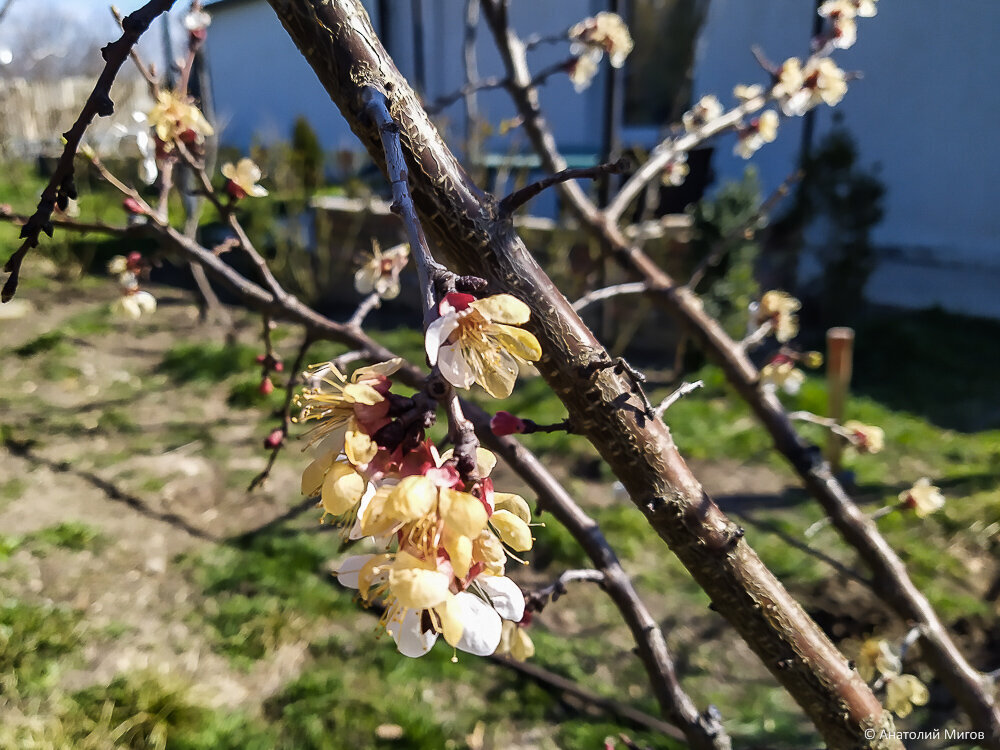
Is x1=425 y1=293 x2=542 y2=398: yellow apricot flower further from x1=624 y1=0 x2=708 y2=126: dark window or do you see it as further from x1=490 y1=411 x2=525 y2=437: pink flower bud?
x1=624 y1=0 x2=708 y2=126: dark window

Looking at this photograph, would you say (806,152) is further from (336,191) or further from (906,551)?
(336,191)

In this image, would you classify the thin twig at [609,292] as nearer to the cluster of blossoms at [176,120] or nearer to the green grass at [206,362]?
the cluster of blossoms at [176,120]

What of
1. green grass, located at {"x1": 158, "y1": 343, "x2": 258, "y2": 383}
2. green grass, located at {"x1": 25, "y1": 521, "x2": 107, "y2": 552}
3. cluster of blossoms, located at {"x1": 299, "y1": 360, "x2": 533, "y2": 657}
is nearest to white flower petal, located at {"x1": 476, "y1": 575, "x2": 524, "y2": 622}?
cluster of blossoms, located at {"x1": 299, "y1": 360, "x2": 533, "y2": 657}

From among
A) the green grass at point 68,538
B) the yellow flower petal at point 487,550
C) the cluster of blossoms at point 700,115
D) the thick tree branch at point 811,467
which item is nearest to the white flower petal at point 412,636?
the yellow flower petal at point 487,550

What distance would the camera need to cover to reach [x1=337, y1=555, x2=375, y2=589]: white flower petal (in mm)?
671

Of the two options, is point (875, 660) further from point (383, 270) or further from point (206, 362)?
point (206, 362)

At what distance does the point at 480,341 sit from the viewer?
2.00ft

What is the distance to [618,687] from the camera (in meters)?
2.65

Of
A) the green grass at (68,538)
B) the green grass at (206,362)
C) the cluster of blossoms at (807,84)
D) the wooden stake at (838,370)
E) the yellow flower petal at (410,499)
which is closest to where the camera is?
the yellow flower petal at (410,499)

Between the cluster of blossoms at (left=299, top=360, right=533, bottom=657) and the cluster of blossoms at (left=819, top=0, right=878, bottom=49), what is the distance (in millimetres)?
2268

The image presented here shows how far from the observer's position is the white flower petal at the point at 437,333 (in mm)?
523

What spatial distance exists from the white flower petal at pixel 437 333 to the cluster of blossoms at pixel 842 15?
7.33 feet

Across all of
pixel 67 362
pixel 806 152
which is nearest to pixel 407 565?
pixel 67 362

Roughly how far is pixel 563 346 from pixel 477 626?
29 centimetres
